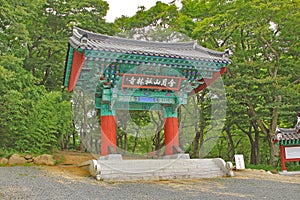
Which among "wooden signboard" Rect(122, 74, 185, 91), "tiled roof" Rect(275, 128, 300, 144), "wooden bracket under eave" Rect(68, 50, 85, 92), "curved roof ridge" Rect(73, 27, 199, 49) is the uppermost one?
"curved roof ridge" Rect(73, 27, 199, 49)

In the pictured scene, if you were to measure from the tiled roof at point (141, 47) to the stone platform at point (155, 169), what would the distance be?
11.1 feet

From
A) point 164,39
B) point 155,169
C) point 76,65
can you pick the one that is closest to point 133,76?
point 76,65

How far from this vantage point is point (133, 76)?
33.2ft

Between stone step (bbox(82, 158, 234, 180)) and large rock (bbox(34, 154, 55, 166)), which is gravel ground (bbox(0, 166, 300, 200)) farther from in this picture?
large rock (bbox(34, 154, 55, 166))

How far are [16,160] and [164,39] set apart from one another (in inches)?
435

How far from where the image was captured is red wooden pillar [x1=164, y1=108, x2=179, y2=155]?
10.8 metres

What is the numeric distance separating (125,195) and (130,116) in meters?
15.0

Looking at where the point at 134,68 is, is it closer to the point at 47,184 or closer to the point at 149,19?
the point at 47,184

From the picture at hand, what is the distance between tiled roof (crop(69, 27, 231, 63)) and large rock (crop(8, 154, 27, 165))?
15.6 ft

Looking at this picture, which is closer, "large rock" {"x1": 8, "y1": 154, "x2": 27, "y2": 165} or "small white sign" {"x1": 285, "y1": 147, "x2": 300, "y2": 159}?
"large rock" {"x1": 8, "y1": 154, "x2": 27, "y2": 165}

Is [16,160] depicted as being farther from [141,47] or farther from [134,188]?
[141,47]

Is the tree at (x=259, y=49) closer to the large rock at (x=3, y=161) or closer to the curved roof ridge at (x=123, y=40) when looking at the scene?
the curved roof ridge at (x=123, y=40)

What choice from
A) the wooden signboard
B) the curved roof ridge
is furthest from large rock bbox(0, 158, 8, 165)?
the curved roof ridge

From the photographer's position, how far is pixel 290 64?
1639 centimetres
